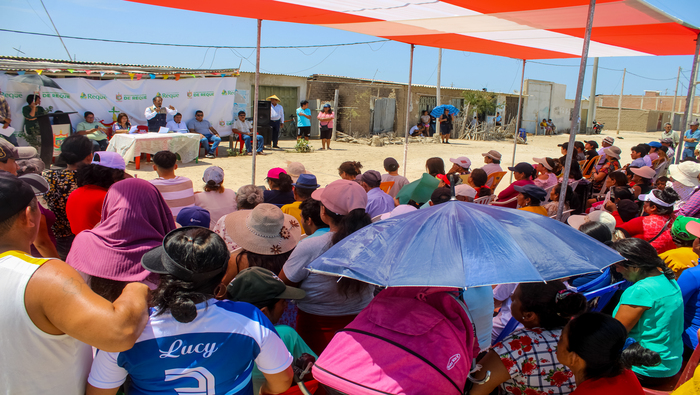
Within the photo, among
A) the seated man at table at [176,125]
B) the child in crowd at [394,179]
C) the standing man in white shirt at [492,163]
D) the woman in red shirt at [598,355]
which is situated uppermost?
the seated man at table at [176,125]

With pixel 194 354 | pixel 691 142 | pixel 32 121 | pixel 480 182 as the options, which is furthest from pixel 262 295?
pixel 691 142

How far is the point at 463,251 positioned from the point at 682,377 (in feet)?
4.57

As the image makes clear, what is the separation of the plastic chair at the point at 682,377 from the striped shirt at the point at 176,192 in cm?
357

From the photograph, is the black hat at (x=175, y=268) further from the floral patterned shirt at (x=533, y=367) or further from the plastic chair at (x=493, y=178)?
the plastic chair at (x=493, y=178)

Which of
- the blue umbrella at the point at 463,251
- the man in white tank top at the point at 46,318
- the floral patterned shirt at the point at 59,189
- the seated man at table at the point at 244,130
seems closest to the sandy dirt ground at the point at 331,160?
the seated man at table at the point at 244,130

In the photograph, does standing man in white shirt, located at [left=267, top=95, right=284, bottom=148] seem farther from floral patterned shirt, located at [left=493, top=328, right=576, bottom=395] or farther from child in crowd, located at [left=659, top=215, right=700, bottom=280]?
floral patterned shirt, located at [left=493, top=328, right=576, bottom=395]

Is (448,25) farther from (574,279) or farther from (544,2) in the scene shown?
(574,279)

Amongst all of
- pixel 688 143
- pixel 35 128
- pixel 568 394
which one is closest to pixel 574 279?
pixel 568 394

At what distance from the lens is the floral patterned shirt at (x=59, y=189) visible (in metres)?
3.04

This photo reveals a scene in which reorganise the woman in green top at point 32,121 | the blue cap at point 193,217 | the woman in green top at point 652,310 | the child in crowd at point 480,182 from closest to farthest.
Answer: the woman in green top at point 652,310
the blue cap at point 193,217
the child in crowd at point 480,182
the woman in green top at point 32,121

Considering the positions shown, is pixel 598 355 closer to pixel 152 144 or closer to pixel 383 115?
pixel 152 144

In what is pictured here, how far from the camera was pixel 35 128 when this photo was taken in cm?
968

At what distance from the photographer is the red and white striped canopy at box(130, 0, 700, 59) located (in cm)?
413

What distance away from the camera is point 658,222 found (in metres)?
3.66
